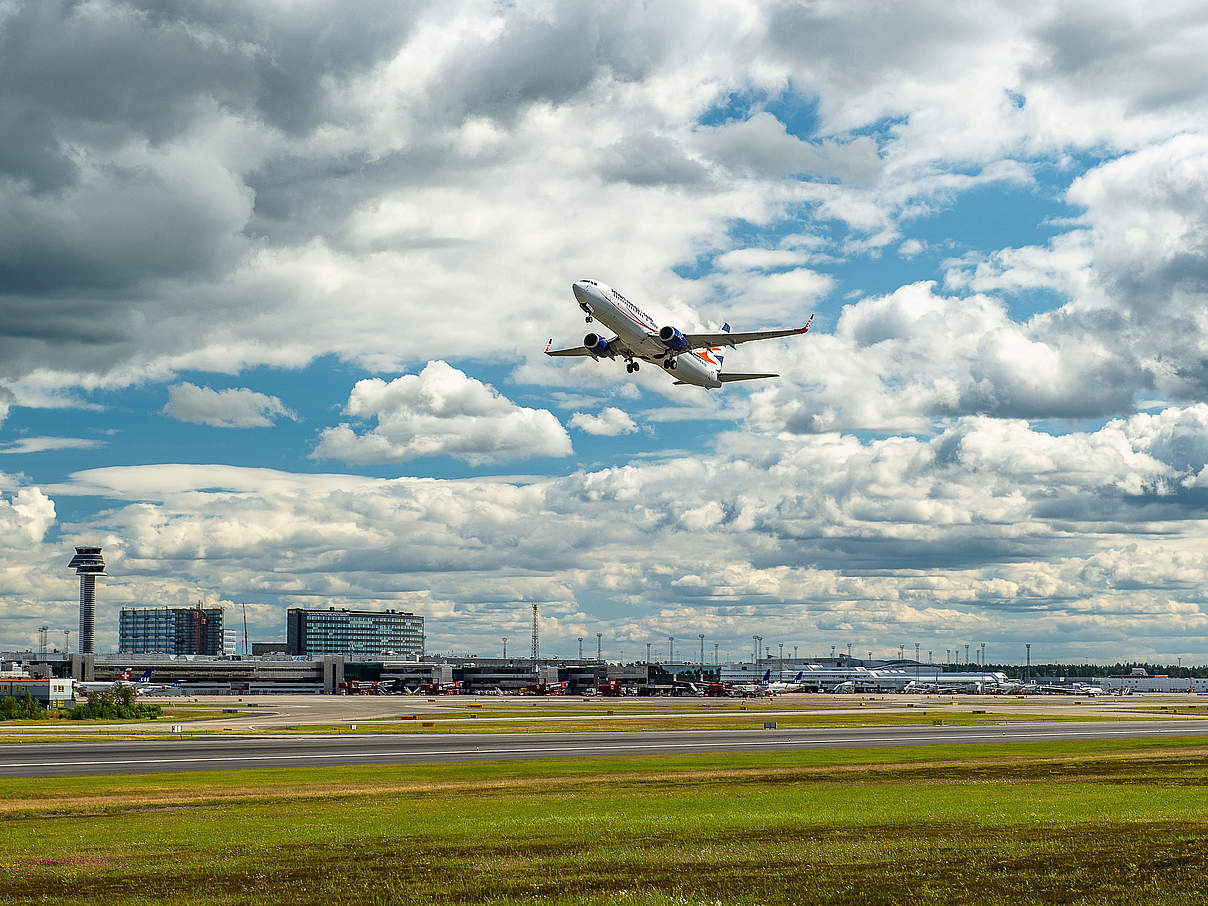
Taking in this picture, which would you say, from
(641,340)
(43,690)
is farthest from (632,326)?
(43,690)

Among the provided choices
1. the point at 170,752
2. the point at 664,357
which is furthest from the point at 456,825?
the point at 664,357

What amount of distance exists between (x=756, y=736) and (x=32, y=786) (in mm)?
60445

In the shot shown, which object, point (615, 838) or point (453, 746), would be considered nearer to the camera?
point (615, 838)

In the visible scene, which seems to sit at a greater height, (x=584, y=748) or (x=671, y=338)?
(x=671, y=338)

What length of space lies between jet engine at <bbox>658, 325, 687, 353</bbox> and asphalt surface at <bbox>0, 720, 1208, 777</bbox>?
29805 millimetres

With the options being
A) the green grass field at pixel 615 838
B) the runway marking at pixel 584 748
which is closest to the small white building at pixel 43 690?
the runway marking at pixel 584 748

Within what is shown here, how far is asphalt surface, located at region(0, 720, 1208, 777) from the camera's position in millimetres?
66312

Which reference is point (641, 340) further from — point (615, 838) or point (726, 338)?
point (615, 838)

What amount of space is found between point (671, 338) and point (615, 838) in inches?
Answer: 2246

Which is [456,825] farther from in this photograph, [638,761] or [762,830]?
[638,761]

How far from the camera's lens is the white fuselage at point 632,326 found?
263ft

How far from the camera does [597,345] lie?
8688cm

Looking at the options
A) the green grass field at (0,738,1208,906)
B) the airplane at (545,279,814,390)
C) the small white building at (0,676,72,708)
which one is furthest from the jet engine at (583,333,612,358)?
the small white building at (0,676,72,708)

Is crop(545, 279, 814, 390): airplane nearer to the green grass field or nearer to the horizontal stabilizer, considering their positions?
the horizontal stabilizer
